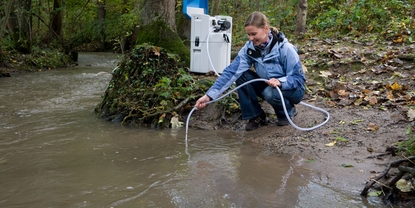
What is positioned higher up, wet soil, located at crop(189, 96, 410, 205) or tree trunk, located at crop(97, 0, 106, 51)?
tree trunk, located at crop(97, 0, 106, 51)

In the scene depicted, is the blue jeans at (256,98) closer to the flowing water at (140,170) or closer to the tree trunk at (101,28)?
the flowing water at (140,170)

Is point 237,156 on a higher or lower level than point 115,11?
lower

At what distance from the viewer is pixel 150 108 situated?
5227 mm

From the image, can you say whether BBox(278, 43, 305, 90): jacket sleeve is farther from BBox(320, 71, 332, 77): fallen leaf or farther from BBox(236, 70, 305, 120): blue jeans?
BBox(320, 71, 332, 77): fallen leaf

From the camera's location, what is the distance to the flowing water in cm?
269

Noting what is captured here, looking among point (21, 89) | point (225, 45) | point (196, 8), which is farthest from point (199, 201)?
point (21, 89)

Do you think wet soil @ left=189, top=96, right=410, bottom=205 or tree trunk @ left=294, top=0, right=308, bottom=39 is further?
tree trunk @ left=294, top=0, right=308, bottom=39

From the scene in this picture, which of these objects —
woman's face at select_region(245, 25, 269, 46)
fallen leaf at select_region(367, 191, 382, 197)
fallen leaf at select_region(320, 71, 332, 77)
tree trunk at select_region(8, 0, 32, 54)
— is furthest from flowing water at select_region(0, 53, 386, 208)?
tree trunk at select_region(8, 0, 32, 54)

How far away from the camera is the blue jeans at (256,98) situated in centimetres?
429

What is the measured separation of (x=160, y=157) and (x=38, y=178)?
109 cm

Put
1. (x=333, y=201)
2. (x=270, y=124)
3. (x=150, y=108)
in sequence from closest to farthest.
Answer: (x=333, y=201) < (x=270, y=124) < (x=150, y=108)

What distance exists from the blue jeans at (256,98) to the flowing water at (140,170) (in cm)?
36

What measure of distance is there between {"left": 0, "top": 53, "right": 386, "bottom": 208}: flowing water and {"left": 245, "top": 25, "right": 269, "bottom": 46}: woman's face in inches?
44.6

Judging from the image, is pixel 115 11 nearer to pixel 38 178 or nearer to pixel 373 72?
pixel 373 72
